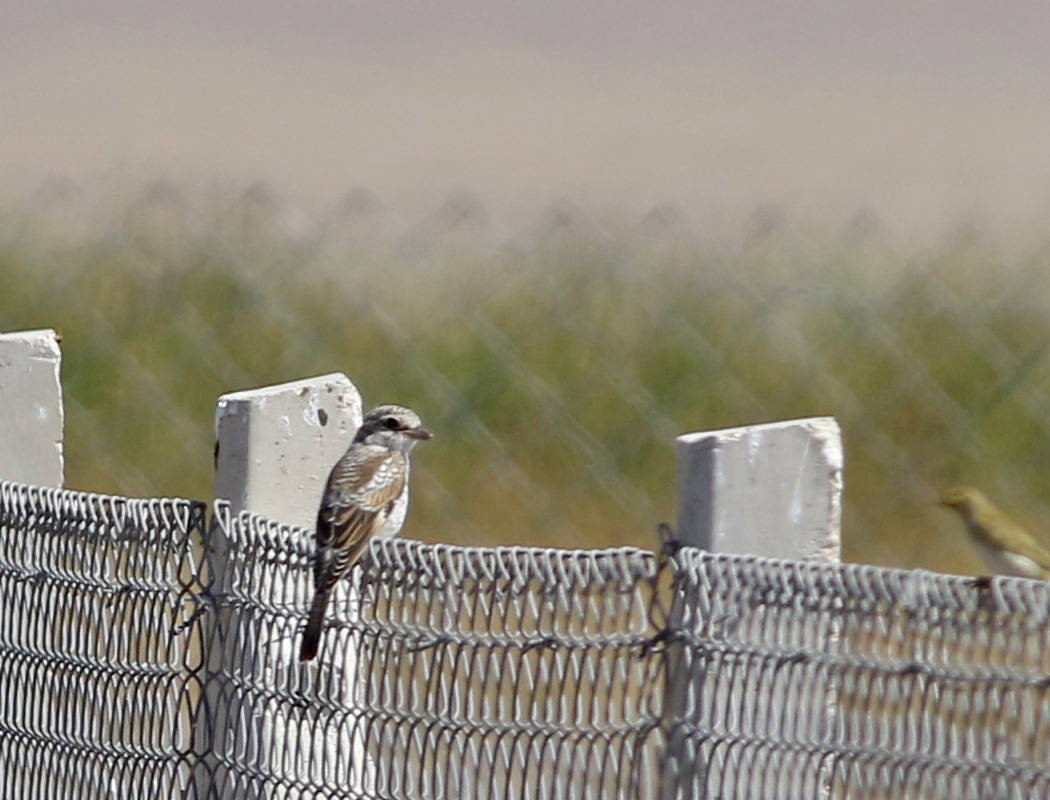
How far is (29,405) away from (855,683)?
2066 mm

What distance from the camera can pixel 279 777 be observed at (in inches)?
116

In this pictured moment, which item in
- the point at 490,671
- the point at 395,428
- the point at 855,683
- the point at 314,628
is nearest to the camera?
the point at 855,683

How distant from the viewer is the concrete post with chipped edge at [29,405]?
373 centimetres

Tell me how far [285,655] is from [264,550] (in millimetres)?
177

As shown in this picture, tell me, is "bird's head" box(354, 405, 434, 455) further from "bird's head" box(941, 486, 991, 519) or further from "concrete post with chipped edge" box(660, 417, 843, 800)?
"concrete post with chipped edge" box(660, 417, 843, 800)

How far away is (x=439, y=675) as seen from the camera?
2.70 metres

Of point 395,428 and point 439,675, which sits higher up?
point 395,428

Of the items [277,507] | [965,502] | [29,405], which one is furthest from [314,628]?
[965,502]

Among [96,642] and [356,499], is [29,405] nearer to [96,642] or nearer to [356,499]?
[96,642]

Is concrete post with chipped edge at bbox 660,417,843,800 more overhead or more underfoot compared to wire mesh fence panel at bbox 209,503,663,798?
more overhead

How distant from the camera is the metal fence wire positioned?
228 centimetres

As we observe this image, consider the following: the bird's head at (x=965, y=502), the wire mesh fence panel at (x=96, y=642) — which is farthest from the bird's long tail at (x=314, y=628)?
the bird's head at (x=965, y=502)

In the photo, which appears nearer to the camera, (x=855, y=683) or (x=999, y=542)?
(x=855, y=683)

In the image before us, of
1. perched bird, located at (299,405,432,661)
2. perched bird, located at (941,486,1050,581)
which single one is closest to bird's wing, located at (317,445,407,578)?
perched bird, located at (299,405,432,661)
